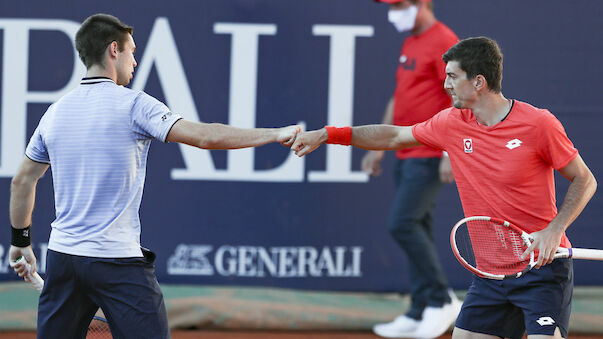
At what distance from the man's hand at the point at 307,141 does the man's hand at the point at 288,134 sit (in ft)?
0.31

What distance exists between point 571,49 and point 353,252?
2101 millimetres

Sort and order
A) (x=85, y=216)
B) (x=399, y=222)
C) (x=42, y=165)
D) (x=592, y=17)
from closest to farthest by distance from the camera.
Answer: (x=85, y=216)
(x=42, y=165)
(x=399, y=222)
(x=592, y=17)

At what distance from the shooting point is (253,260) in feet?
19.6

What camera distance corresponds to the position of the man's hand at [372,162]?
231 inches

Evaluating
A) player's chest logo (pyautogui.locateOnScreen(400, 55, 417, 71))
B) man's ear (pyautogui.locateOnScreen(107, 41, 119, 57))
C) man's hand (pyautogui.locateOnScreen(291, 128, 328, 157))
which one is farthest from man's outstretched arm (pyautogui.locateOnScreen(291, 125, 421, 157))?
player's chest logo (pyautogui.locateOnScreen(400, 55, 417, 71))

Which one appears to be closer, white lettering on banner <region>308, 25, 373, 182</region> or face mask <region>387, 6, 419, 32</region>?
face mask <region>387, 6, 419, 32</region>

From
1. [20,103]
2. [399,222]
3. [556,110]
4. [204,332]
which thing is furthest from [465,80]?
[20,103]

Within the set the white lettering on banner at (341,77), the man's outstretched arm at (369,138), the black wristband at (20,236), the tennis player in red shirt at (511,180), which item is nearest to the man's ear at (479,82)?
the tennis player in red shirt at (511,180)

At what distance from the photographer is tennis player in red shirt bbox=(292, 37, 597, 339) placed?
3432mm

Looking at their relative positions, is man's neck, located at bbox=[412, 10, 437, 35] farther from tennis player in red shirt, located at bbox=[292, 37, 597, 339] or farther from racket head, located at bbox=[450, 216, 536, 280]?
racket head, located at bbox=[450, 216, 536, 280]

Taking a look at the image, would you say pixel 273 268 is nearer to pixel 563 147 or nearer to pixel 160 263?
pixel 160 263

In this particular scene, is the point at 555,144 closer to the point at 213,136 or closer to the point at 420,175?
the point at 213,136

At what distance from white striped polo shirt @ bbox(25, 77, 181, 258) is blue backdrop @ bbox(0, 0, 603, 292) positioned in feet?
8.52

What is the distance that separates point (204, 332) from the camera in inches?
230
